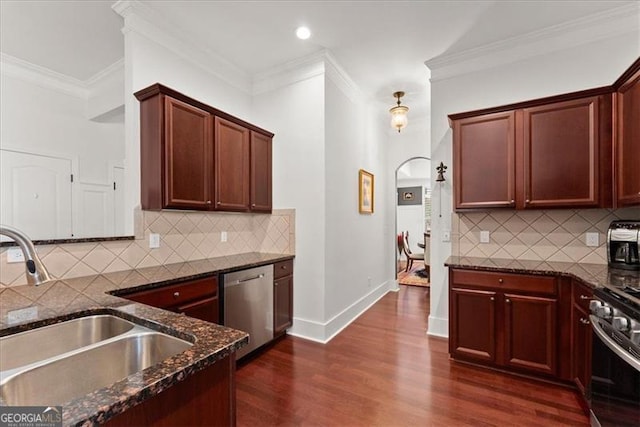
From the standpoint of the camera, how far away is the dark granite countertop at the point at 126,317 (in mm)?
640

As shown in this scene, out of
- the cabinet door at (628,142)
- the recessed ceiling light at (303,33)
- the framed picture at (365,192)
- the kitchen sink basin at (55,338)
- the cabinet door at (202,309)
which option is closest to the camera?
the kitchen sink basin at (55,338)

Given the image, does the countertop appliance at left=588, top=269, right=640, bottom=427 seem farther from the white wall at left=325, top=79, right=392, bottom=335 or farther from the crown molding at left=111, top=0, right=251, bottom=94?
the crown molding at left=111, top=0, right=251, bottom=94

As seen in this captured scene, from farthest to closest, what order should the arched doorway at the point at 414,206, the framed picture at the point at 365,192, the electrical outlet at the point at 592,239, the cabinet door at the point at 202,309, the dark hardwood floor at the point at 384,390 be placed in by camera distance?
the arched doorway at the point at 414,206, the framed picture at the point at 365,192, the electrical outlet at the point at 592,239, the cabinet door at the point at 202,309, the dark hardwood floor at the point at 384,390

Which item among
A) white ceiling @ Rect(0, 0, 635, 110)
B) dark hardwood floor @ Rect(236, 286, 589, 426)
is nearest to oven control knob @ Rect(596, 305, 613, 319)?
dark hardwood floor @ Rect(236, 286, 589, 426)

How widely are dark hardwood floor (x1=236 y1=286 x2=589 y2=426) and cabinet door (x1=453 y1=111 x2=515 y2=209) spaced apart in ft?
4.95

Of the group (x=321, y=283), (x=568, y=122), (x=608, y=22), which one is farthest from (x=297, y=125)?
(x=608, y=22)

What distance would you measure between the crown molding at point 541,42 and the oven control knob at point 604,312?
97.9 inches

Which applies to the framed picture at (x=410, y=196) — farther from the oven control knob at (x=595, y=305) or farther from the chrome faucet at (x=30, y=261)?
the chrome faucet at (x=30, y=261)

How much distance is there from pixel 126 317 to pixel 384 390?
74.7 inches

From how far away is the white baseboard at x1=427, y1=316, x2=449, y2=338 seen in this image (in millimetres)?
3250

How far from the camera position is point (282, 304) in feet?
10.4

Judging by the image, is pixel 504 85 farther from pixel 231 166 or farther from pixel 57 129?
pixel 57 129

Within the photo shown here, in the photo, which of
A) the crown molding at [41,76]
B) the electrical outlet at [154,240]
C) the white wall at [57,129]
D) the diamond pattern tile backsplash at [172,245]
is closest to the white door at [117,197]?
the white wall at [57,129]

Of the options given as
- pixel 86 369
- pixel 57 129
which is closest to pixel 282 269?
pixel 86 369
